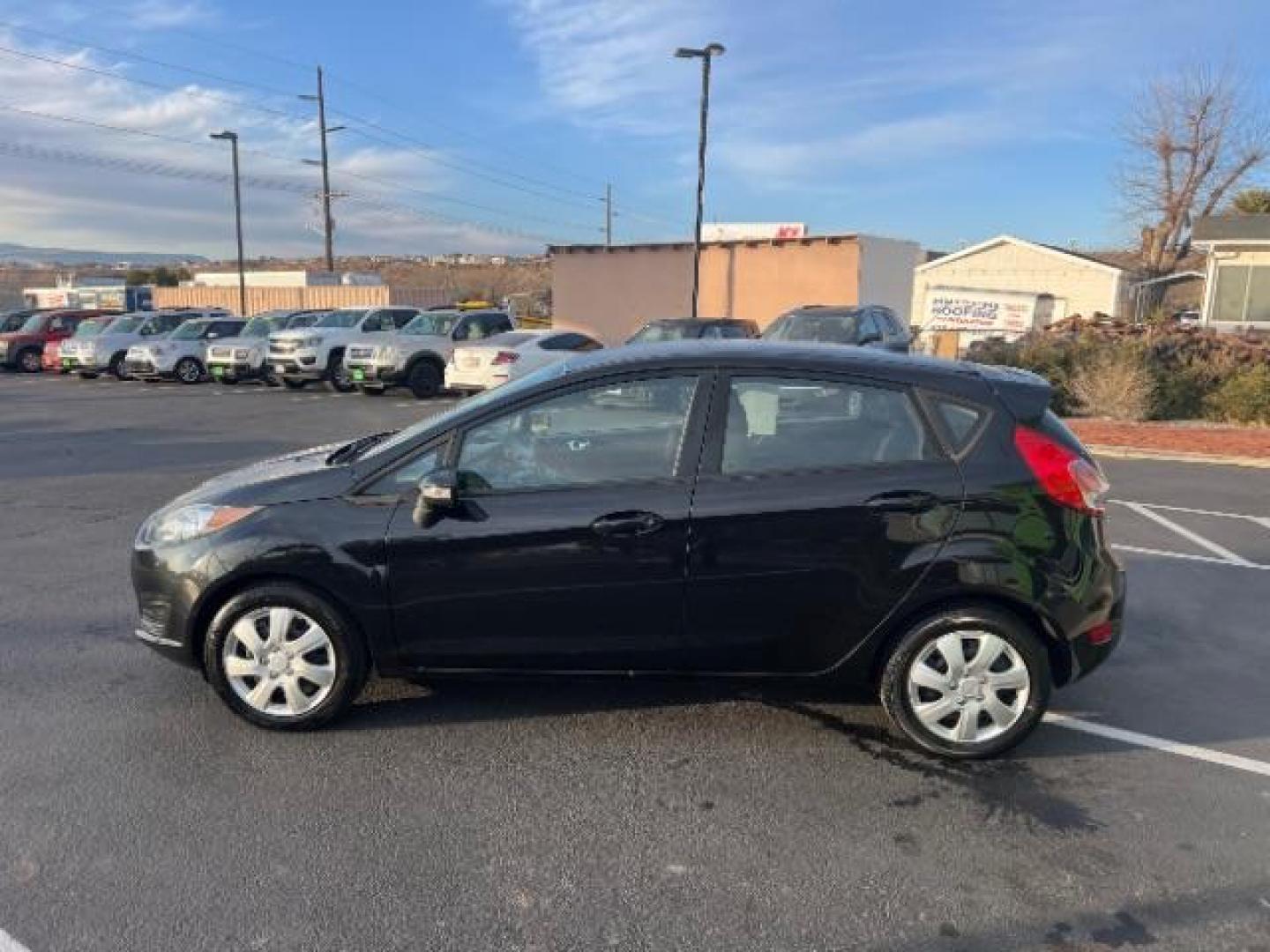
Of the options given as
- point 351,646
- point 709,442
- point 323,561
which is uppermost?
point 709,442

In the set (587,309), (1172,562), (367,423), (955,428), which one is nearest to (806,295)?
(587,309)

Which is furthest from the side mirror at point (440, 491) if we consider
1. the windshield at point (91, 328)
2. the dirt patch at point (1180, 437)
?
the windshield at point (91, 328)

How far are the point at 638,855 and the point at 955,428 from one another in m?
2.01

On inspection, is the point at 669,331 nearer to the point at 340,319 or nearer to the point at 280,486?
the point at 340,319

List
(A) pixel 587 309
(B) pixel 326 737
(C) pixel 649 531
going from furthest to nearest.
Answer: (A) pixel 587 309 → (B) pixel 326 737 → (C) pixel 649 531

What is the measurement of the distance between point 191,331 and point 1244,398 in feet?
73.7

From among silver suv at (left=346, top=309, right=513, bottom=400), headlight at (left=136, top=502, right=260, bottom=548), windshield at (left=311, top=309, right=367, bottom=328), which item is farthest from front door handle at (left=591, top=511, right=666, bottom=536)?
windshield at (left=311, top=309, right=367, bottom=328)

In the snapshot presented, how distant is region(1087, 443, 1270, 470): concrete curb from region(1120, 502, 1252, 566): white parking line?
2812 millimetres

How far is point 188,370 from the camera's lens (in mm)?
23156

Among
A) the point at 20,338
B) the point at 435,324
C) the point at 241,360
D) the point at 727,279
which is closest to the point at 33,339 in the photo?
the point at 20,338

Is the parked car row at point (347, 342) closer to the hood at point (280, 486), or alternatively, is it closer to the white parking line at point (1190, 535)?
the white parking line at point (1190, 535)

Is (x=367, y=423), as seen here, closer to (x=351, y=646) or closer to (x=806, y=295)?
(x=351, y=646)

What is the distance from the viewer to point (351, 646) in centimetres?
380

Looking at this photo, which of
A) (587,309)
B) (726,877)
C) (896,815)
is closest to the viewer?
(726,877)
